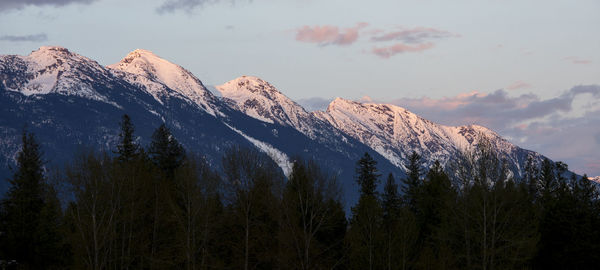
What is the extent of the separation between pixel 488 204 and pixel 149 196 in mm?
35012

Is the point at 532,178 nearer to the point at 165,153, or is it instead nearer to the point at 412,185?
the point at 412,185

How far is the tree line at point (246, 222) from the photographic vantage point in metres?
66.5

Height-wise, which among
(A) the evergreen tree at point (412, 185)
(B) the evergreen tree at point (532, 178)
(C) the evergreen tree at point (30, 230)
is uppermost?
(B) the evergreen tree at point (532, 178)

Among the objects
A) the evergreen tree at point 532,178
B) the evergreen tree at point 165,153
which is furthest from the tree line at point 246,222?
the evergreen tree at point 532,178

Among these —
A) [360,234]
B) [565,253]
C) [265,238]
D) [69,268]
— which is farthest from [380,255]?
[69,268]

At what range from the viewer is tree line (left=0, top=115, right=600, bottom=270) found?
218 feet

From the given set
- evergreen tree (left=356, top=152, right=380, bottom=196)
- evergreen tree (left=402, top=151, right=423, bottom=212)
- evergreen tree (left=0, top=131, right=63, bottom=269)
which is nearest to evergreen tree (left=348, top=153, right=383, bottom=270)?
evergreen tree (left=402, top=151, right=423, bottom=212)

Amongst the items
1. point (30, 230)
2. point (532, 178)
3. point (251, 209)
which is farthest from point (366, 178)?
point (30, 230)

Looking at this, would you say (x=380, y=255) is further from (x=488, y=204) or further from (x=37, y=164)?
(x=37, y=164)

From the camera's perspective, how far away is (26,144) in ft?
266

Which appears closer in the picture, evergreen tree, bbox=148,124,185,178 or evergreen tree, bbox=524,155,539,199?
evergreen tree, bbox=148,124,185,178

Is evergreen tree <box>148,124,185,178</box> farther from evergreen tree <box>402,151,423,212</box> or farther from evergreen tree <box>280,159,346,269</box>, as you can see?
evergreen tree <box>402,151,423,212</box>

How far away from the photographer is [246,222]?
228ft

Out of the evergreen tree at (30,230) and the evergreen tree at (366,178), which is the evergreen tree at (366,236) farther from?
the evergreen tree at (30,230)
